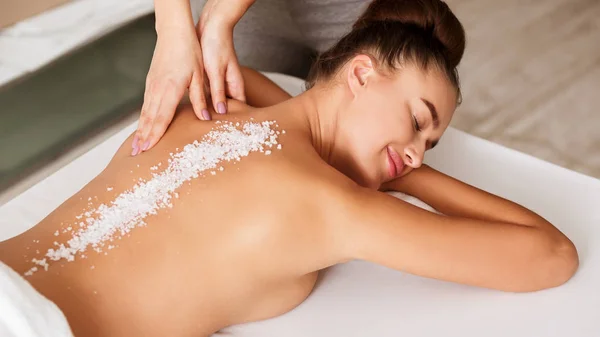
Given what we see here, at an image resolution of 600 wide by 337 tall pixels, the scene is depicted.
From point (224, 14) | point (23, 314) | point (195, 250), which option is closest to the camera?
point (23, 314)

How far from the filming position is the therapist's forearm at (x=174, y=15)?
51.3 inches

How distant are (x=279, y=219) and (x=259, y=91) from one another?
501 mm

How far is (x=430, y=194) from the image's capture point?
1321 mm

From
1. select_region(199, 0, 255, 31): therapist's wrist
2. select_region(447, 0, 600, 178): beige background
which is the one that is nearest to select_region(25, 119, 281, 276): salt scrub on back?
select_region(199, 0, 255, 31): therapist's wrist

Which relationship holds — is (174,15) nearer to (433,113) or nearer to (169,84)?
(169,84)

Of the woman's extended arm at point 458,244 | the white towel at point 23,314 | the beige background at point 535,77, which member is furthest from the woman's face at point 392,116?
the beige background at point 535,77

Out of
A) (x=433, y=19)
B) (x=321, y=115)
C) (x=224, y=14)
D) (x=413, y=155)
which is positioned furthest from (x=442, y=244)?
(x=224, y=14)

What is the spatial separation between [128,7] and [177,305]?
1384 millimetres

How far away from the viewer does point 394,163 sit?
116 cm

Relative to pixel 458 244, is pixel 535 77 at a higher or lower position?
lower

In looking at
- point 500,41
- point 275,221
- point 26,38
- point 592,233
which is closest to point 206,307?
point 275,221

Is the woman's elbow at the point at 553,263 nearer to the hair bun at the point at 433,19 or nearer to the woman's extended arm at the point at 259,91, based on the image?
the hair bun at the point at 433,19

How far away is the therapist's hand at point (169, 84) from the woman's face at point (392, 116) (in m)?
0.27

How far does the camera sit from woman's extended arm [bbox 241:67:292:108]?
1423mm
